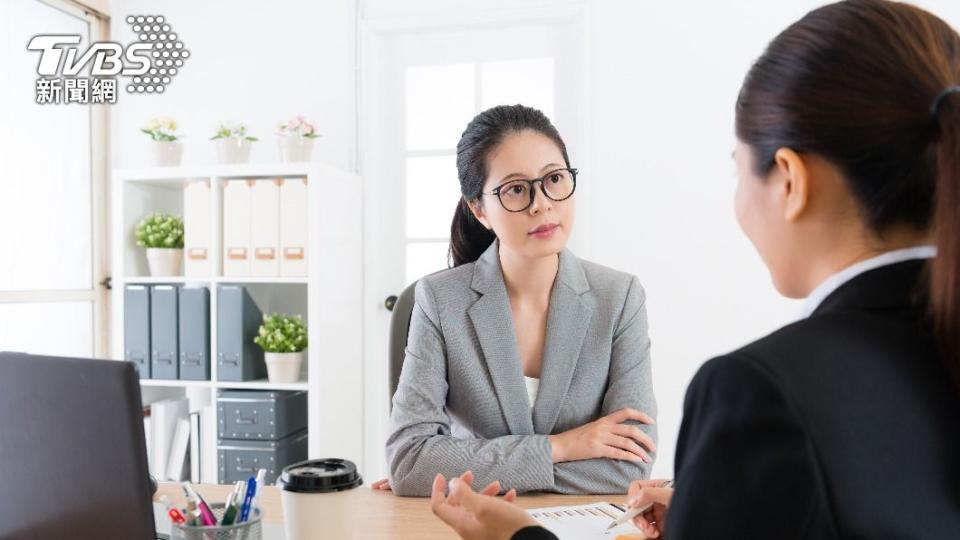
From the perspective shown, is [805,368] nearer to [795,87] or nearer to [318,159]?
[795,87]

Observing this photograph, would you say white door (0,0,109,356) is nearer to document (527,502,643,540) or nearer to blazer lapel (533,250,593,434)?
blazer lapel (533,250,593,434)

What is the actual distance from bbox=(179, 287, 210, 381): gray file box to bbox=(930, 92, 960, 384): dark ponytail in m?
2.87

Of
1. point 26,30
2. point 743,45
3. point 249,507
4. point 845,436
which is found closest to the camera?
point 845,436

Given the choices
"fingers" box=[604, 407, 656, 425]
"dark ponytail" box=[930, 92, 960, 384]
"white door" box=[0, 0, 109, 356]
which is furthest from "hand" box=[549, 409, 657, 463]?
"white door" box=[0, 0, 109, 356]

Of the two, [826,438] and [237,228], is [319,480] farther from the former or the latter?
[237,228]

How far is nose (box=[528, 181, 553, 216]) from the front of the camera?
1.63 m

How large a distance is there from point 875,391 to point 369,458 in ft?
9.62

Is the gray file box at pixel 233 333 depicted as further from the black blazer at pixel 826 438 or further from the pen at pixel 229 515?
the black blazer at pixel 826 438

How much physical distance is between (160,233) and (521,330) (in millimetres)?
2077

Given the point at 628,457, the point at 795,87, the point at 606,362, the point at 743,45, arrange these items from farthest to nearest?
1. the point at 743,45
2. the point at 606,362
3. the point at 628,457
4. the point at 795,87

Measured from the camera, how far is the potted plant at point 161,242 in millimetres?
3207

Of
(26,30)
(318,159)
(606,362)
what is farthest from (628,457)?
(26,30)

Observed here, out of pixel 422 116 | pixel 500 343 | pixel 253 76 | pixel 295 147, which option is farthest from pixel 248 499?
pixel 253 76

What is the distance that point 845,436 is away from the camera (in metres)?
0.57
